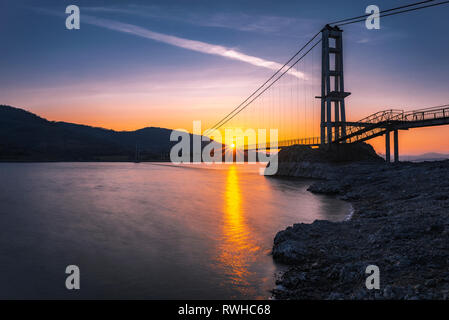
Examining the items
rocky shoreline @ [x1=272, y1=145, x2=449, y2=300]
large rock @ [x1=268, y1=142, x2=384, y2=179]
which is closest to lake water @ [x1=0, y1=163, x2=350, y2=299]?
rocky shoreline @ [x1=272, y1=145, x2=449, y2=300]

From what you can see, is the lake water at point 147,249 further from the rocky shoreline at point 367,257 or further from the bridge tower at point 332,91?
the bridge tower at point 332,91

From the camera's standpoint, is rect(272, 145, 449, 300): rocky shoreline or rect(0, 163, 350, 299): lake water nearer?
rect(272, 145, 449, 300): rocky shoreline

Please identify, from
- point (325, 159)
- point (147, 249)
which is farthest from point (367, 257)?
point (325, 159)

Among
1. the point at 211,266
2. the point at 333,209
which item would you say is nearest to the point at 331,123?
the point at 333,209

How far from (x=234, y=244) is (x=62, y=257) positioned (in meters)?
6.89

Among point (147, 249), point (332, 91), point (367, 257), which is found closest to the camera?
point (367, 257)

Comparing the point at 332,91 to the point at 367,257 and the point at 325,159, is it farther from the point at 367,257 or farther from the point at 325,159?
the point at 367,257

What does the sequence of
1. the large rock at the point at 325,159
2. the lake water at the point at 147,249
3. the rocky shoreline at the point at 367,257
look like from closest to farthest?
the rocky shoreline at the point at 367,257, the lake water at the point at 147,249, the large rock at the point at 325,159

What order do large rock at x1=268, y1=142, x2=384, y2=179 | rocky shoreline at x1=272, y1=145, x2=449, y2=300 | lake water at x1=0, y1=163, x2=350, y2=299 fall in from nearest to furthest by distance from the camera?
rocky shoreline at x1=272, y1=145, x2=449, y2=300
lake water at x1=0, y1=163, x2=350, y2=299
large rock at x1=268, y1=142, x2=384, y2=179

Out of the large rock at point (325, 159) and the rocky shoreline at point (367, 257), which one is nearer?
the rocky shoreline at point (367, 257)

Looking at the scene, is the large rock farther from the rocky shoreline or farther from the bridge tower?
the rocky shoreline

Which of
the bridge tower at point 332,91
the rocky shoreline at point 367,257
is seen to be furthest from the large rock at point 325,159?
the rocky shoreline at point 367,257

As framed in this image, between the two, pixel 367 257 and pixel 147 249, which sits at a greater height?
pixel 367 257

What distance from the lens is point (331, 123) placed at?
4403 cm
